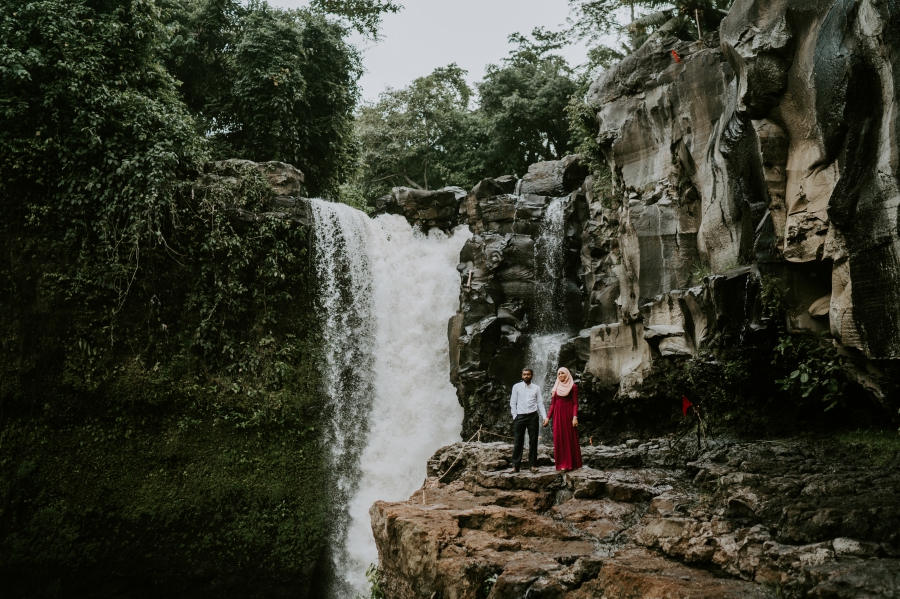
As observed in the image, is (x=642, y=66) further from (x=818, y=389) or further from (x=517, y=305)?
(x=818, y=389)

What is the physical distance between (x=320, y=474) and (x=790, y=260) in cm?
1046

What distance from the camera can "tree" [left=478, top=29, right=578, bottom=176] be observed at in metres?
23.8

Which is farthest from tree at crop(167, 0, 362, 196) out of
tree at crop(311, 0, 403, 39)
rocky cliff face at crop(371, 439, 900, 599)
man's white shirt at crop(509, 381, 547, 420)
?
rocky cliff face at crop(371, 439, 900, 599)

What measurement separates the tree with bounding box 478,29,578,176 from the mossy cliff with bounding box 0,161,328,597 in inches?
469

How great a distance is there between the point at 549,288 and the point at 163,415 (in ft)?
30.6

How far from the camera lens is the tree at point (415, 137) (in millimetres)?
26705

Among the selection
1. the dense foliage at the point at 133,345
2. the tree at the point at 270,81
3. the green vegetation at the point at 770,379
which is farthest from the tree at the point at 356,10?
the green vegetation at the point at 770,379

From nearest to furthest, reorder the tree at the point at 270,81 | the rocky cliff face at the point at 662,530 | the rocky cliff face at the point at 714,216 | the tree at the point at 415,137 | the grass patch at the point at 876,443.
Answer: the rocky cliff face at the point at 662,530 < the rocky cliff face at the point at 714,216 < the grass patch at the point at 876,443 < the tree at the point at 270,81 < the tree at the point at 415,137

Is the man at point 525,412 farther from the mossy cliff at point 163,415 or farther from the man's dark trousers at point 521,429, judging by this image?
the mossy cliff at point 163,415

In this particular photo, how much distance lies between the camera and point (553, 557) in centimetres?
585

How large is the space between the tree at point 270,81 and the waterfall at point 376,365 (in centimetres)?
366

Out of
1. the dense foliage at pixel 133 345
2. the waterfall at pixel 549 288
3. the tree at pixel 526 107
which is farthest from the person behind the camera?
the tree at pixel 526 107

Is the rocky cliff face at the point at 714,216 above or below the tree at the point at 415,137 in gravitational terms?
below

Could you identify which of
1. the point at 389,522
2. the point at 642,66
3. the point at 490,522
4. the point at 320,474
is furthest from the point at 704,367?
the point at 320,474
